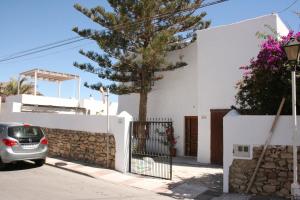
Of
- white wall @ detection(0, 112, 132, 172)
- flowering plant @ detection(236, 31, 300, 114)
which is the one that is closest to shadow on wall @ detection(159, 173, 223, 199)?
white wall @ detection(0, 112, 132, 172)

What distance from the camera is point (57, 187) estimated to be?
803cm

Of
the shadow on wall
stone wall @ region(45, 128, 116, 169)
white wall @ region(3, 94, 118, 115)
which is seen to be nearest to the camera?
the shadow on wall

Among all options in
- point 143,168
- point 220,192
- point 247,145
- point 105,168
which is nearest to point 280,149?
point 247,145

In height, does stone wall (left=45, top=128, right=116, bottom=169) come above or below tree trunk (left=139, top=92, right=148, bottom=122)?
below

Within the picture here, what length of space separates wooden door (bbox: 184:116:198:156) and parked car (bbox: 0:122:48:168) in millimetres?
7019

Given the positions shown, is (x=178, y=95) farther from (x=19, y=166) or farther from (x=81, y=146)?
(x=19, y=166)

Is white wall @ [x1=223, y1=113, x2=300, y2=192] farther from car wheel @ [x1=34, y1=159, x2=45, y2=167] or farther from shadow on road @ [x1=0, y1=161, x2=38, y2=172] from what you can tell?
shadow on road @ [x1=0, y1=161, x2=38, y2=172]

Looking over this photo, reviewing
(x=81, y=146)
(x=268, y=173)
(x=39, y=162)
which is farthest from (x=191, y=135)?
(x=268, y=173)

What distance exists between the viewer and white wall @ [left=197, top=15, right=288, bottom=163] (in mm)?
12539

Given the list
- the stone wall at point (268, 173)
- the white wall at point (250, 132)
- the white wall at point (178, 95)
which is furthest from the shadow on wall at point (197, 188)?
the white wall at point (178, 95)

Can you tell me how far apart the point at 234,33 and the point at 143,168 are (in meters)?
6.80

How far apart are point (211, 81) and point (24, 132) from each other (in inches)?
305

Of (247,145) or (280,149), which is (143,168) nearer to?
(247,145)

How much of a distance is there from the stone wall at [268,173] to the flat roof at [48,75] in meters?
20.4
